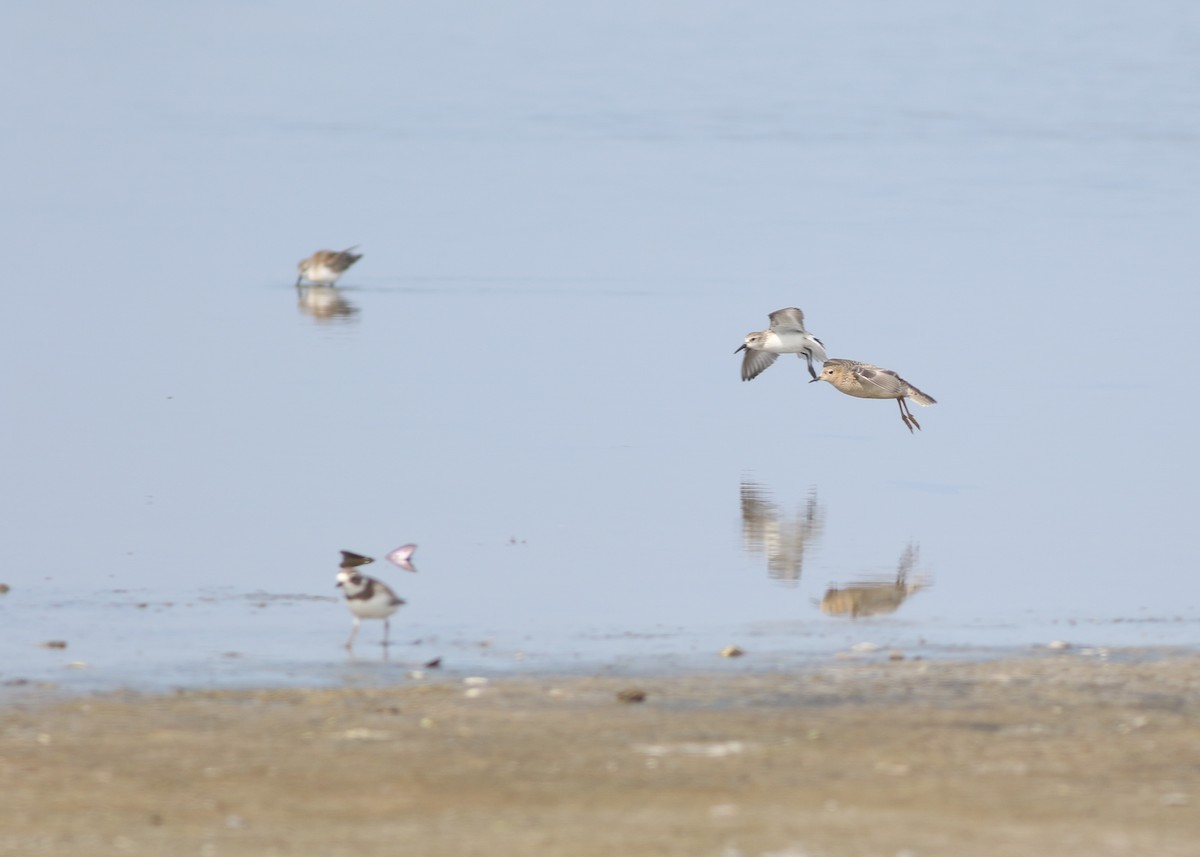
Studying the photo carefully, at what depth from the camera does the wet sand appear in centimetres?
730

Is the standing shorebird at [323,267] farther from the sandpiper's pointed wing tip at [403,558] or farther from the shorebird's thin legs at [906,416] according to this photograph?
the sandpiper's pointed wing tip at [403,558]

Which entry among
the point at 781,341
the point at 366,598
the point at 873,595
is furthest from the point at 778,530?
the point at 781,341

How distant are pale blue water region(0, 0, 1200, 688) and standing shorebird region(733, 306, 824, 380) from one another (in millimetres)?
345

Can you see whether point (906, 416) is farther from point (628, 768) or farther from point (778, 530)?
point (628, 768)

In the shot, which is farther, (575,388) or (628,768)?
(575,388)

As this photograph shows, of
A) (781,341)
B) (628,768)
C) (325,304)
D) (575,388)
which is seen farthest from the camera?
(325,304)

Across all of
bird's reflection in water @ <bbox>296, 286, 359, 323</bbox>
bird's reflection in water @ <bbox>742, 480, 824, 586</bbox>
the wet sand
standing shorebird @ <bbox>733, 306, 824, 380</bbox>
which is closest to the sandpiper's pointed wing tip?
bird's reflection in water @ <bbox>742, 480, 824, 586</bbox>

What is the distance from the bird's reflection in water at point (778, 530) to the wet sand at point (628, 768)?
112 inches

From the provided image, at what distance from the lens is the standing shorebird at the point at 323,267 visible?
78.7 ft

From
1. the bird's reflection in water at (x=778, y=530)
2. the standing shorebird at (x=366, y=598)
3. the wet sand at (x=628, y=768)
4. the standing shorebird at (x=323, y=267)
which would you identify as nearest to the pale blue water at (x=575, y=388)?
the bird's reflection in water at (x=778, y=530)

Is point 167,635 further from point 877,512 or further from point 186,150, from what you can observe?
point 186,150

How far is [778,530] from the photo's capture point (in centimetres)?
1358

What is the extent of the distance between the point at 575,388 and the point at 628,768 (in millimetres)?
10273

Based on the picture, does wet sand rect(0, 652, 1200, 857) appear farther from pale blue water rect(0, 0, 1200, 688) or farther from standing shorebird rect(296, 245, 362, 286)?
standing shorebird rect(296, 245, 362, 286)
